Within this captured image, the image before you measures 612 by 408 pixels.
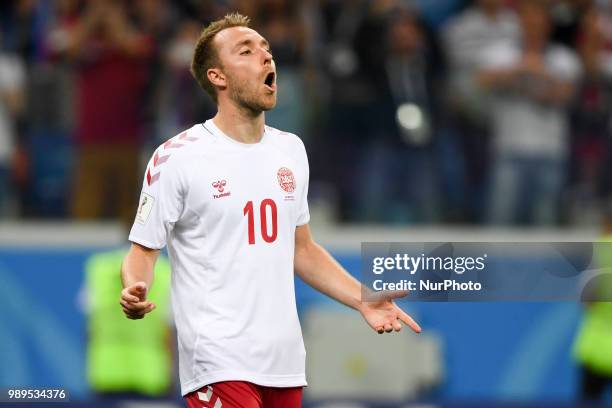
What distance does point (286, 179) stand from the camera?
4961mm

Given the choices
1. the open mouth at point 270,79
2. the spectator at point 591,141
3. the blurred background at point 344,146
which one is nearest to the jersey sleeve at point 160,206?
the open mouth at point 270,79

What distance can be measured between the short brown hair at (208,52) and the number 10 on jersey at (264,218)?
490mm

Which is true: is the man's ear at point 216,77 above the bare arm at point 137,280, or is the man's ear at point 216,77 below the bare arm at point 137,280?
above

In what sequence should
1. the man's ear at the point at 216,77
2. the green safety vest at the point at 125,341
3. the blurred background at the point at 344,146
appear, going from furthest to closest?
the green safety vest at the point at 125,341 < the blurred background at the point at 344,146 < the man's ear at the point at 216,77

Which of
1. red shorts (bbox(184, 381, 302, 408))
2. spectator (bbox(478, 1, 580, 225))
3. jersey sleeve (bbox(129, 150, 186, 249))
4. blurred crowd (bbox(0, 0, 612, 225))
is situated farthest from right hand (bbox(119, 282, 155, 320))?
spectator (bbox(478, 1, 580, 225))

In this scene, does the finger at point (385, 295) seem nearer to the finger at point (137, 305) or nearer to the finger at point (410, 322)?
the finger at point (410, 322)

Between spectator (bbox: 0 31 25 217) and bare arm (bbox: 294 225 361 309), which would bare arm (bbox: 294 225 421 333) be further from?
spectator (bbox: 0 31 25 217)

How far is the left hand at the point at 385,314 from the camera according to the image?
192 inches

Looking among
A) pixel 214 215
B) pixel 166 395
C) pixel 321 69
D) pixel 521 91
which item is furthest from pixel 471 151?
pixel 214 215

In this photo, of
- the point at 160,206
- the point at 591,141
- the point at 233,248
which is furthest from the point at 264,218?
the point at 591,141

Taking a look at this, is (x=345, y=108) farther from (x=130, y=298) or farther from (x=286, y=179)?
(x=130, y=298)

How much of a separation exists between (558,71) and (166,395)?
3.66m

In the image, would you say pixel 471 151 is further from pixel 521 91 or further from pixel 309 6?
pixel 309 6

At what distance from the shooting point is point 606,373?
31.1ft
